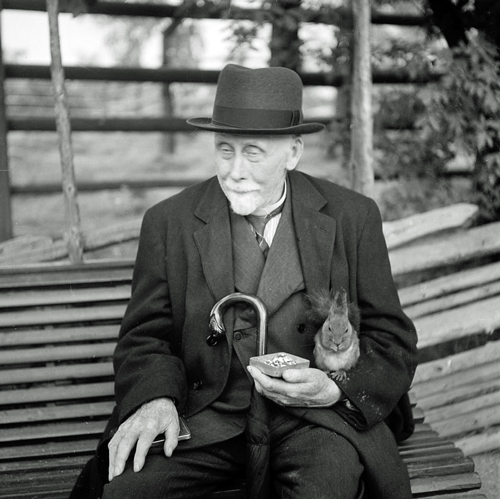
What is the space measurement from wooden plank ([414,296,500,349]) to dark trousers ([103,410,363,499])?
1.71 m

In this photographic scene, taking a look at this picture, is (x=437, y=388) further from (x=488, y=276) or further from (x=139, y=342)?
(x=139, y=342)


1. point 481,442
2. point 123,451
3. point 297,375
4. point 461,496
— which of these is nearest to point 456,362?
point 481,442

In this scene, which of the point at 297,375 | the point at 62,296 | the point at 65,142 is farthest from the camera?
the point at 65,142

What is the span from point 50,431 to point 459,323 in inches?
93.0

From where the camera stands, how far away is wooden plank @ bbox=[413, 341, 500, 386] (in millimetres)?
4020

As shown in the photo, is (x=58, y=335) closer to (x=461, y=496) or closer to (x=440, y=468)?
(x=440, y=468)

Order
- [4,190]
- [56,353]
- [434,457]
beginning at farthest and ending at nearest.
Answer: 1. [4,190]
2. [56,353]
3. [434,457]

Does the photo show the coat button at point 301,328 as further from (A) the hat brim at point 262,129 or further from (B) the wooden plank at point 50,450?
(B) the wooden plank at point 50,450

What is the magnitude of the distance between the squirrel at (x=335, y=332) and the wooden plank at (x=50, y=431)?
1.30 meters

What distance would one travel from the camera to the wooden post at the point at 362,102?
4.37m

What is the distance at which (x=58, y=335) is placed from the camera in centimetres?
344

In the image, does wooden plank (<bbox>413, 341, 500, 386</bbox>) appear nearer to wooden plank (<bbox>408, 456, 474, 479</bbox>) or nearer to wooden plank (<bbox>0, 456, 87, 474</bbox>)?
wooden plank (<bbox>408, 456, 474, 479</bbox>)

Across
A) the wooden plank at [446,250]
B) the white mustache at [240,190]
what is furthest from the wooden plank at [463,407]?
the white mustache at [240,190]

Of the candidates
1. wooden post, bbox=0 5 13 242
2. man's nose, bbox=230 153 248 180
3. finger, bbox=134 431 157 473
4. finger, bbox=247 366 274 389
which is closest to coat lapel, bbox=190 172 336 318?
man's nose, bbox=230 153 248 180
